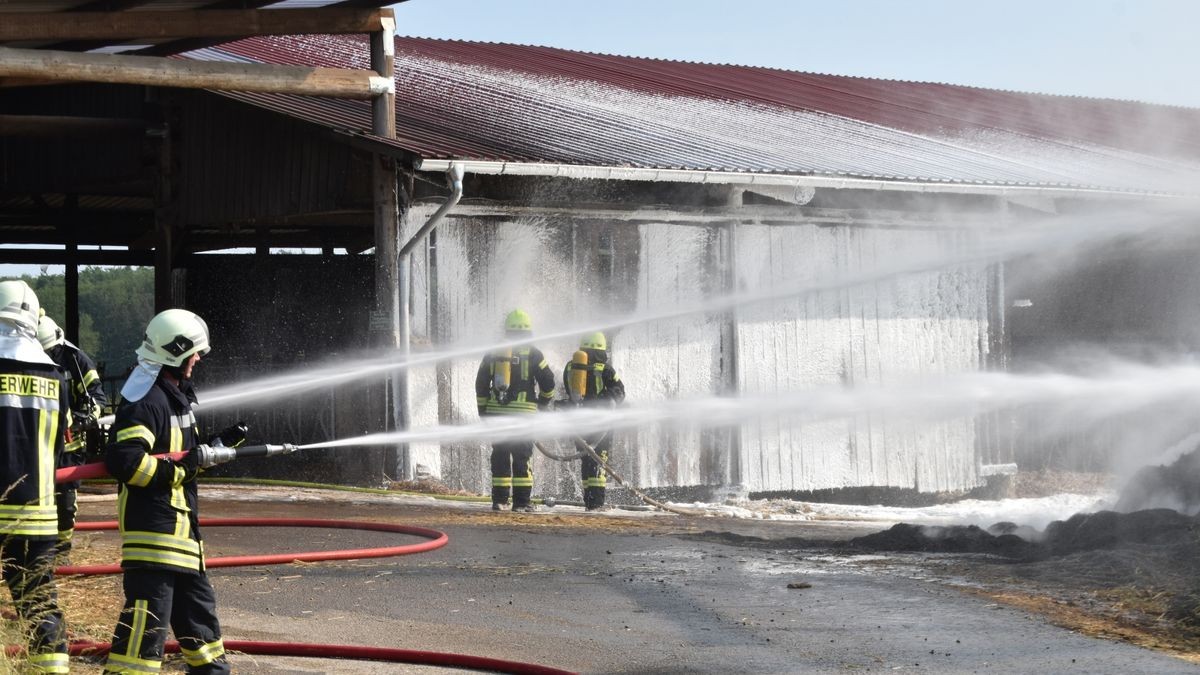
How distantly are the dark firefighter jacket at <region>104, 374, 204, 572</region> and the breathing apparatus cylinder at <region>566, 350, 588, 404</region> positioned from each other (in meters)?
8.42

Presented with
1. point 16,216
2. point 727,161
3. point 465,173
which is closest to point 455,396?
→ point 465,173

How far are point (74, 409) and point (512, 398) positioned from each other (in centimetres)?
546

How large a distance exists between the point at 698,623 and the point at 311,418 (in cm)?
888

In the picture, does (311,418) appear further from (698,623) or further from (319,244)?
(698,623)

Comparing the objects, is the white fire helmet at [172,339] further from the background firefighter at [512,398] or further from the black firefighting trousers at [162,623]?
the background firefighter at [512,398]

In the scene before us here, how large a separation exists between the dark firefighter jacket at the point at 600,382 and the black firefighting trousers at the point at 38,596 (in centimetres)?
806

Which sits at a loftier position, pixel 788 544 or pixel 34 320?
pixel 34 320

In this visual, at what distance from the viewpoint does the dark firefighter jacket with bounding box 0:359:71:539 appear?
595 cm

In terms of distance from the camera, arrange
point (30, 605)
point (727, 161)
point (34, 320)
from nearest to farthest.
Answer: point (30, 605), point (34, 320), point (727, 161)

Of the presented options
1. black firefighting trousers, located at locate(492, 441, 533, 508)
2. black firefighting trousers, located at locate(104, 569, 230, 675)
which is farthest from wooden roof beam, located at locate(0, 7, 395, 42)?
black firefighting trousers, located at locate(104, 569, 230, 675)

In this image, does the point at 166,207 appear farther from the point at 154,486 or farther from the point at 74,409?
the point at 154,486

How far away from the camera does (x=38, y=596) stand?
586 cm

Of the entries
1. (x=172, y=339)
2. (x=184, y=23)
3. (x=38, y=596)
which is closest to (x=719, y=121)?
(x=184, y=23)

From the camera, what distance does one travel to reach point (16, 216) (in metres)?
20.6
